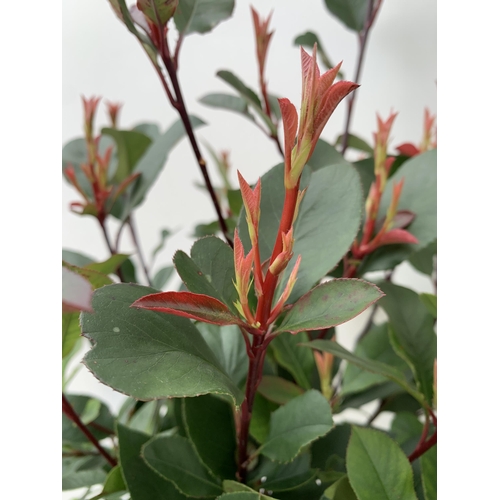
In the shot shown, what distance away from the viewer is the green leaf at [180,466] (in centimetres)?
25

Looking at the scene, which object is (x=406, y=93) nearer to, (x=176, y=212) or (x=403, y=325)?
(x=176, y=212)

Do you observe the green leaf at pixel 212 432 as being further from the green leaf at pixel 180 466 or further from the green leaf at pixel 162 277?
the green leaf at pixel 162 277

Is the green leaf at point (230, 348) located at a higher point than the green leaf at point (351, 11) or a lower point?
lower

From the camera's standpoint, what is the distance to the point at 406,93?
0.71 meters

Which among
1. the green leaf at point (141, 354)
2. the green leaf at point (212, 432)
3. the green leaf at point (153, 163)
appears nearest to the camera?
the green leaf at point (141, 354)

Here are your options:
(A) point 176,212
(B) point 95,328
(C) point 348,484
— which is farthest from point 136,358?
(A) point 176,212

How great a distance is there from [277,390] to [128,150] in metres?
0.28

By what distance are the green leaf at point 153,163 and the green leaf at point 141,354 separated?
9.0 inches

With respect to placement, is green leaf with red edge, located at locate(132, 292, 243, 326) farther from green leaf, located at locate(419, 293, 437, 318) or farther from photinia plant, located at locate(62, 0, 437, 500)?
green leaf, located at locate(419, 293, 437, 318)

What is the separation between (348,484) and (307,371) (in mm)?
102

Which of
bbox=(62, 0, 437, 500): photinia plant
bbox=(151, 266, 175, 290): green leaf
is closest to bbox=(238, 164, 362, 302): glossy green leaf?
bbox=(62, 0, 437, 500): photinia plant

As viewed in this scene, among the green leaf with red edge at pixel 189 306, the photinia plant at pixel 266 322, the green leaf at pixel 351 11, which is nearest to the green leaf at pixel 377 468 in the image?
the photinia plant at pixel 266 322

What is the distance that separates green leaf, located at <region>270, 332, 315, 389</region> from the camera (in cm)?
33

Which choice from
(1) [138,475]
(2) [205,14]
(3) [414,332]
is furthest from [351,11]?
(1) [138,475]
